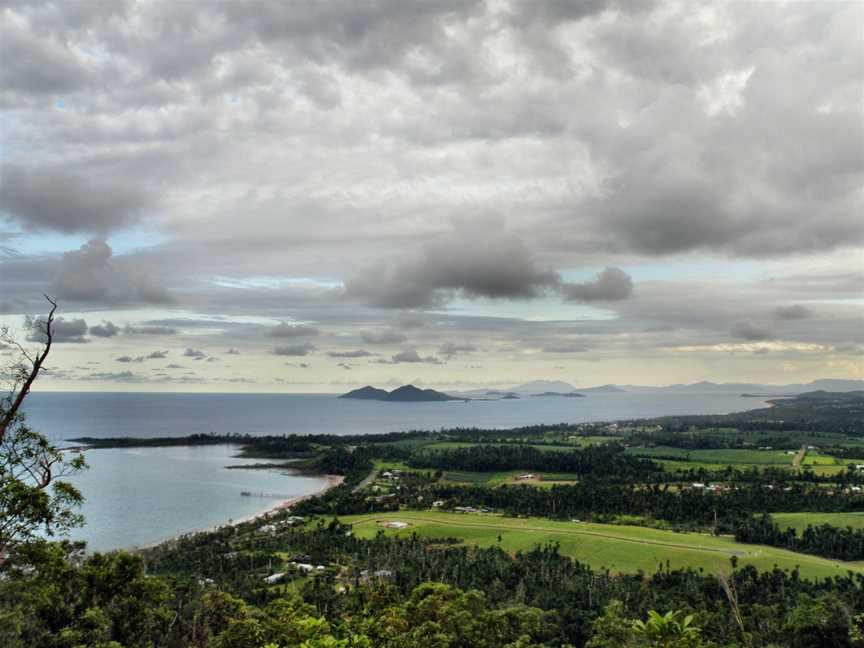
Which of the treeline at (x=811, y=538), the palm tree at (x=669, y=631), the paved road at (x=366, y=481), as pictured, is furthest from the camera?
the paved road at (x=366, y=481)

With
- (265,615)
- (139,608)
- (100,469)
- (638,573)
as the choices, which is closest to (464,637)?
(265,615)

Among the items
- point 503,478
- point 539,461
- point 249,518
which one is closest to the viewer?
point 249,518

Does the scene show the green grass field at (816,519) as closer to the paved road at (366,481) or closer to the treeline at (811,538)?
the treeline at (811,538)

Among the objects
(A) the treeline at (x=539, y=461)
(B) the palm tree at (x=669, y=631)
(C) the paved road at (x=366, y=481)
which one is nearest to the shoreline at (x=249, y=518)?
(C) the paved road at (x=366, y=481)

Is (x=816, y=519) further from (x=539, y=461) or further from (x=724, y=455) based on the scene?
(x=724, y=455)

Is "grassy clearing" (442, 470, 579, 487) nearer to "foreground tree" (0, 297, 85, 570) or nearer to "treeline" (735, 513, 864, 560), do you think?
"treeline" (735, 513, 864, 560)

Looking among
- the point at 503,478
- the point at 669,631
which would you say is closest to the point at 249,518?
the point at 503,478

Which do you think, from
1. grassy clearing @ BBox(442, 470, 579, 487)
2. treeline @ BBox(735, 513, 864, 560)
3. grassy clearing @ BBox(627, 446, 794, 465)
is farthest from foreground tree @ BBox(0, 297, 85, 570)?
grassy clearing @ BBox(627, 446, 794, 465)
